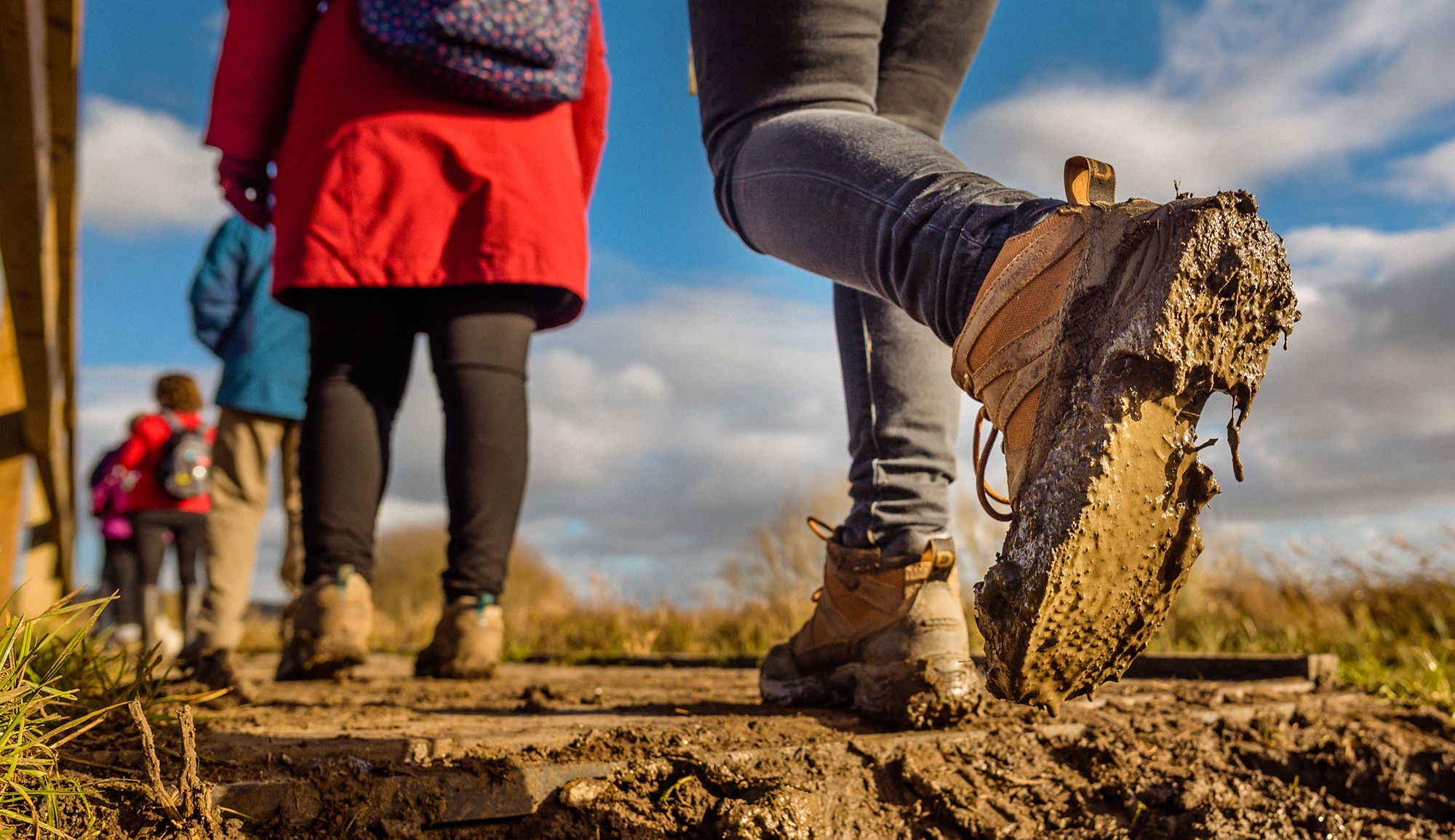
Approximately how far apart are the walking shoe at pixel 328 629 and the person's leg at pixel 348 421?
0.06 m

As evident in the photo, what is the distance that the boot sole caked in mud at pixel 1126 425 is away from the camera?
1.05 meters

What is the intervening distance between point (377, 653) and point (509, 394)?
8.68 ft

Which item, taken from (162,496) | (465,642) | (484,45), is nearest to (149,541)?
(162,496)

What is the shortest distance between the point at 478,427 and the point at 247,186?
3.34 feet

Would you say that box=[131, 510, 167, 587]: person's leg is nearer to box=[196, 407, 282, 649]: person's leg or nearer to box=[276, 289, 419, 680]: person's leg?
box=[196, 407, 282, 649]: person's leg

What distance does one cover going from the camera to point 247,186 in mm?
2846

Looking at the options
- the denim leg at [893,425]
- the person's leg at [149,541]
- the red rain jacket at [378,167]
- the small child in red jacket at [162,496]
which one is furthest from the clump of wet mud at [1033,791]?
the person's leg at [149,541]

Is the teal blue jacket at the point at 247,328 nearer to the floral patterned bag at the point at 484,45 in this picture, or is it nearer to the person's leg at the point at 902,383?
the floral patterned bag at the point at 484,45

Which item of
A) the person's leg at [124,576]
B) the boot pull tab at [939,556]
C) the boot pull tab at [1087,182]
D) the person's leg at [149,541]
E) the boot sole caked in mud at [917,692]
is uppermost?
the boot pull tab at [1087,182]

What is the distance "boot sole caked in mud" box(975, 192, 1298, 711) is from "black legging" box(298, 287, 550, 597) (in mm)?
1771

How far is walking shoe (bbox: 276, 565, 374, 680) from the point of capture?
2477mm

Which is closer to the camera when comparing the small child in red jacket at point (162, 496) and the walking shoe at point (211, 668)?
the walking shoe at point (211, 668)

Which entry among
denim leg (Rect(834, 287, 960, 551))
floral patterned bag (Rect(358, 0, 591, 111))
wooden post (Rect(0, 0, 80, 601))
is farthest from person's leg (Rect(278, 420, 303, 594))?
denim leg (Rect(834, 287, 960, 551))

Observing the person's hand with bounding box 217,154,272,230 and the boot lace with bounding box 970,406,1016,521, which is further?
the person's hand with bounding box 217,154,272,230
